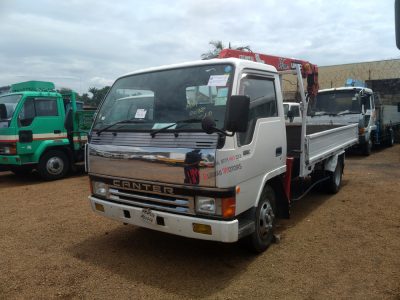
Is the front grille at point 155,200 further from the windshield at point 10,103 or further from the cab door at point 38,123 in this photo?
the windshield at point 10,103

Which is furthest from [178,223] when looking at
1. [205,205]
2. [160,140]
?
[160,140]

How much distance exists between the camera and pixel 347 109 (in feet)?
38.0

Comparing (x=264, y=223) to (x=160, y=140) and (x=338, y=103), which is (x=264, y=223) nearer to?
(x=160, y=140)

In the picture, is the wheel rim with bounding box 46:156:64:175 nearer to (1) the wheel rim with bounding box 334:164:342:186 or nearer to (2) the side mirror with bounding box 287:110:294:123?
(2) the side mirror with bounding box 287:110:294:123

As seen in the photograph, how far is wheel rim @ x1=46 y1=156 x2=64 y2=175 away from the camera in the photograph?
8.99 m

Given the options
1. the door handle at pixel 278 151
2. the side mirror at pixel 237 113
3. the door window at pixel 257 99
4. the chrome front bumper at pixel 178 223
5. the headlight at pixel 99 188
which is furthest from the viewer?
the door handle at pixel 278 151

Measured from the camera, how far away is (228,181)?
11.0 feet

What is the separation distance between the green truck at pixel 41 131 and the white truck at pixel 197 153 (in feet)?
14.0

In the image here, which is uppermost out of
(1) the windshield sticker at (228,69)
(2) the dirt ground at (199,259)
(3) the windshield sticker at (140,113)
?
(1) the windshield sticker at (228,69)

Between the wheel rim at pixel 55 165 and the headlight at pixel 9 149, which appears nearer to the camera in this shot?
the headlight at pixel 9 149

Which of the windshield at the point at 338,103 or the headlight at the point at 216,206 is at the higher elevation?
the windshield at the point at 338,103

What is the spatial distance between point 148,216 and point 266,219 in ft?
4.45

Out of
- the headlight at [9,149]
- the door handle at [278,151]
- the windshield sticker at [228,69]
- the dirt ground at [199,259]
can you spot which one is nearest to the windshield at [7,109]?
the headlight at [9,149]

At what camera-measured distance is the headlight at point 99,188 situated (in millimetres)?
4117
